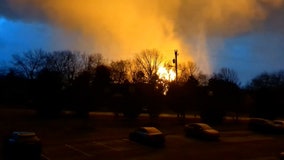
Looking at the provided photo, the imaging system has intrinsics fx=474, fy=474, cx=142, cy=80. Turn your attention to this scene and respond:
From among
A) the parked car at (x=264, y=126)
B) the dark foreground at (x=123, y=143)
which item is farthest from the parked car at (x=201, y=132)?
the parked car at (x=264, y=126)

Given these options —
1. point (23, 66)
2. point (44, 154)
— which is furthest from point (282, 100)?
point (23, 66)

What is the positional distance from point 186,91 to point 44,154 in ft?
119

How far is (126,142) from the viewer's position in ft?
139

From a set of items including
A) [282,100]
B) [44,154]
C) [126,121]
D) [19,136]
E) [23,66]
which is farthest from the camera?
[23,66]

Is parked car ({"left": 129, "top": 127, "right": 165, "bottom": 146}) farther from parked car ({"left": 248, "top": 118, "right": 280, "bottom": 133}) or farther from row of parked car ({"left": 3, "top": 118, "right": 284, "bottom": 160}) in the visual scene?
parked car ({"left": 248, "top": 118, "right": 280, "bottom": 133})

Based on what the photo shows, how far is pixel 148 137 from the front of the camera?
134 feet

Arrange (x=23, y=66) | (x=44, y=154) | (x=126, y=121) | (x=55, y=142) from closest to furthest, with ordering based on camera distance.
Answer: (x=44, y=154) → (x=55, y=142) → (x=126, y=121) → (x=23, y=66)

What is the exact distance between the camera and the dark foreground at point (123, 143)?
35531 mm

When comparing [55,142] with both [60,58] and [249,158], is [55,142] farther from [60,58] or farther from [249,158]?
[60,58]

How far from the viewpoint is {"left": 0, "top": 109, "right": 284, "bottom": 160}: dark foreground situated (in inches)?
1399

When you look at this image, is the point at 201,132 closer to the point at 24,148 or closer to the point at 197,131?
the point at 197,131

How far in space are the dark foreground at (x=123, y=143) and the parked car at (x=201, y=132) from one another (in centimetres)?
91

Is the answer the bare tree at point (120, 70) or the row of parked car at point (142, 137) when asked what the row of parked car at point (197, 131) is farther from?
the bare tree at point (120, 70)

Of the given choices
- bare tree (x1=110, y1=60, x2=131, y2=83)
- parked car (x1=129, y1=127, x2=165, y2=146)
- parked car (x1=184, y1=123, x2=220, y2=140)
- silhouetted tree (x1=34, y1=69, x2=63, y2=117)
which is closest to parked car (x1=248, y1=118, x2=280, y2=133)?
parked car (x1=184, y1=123, x2=220, y2=140)
